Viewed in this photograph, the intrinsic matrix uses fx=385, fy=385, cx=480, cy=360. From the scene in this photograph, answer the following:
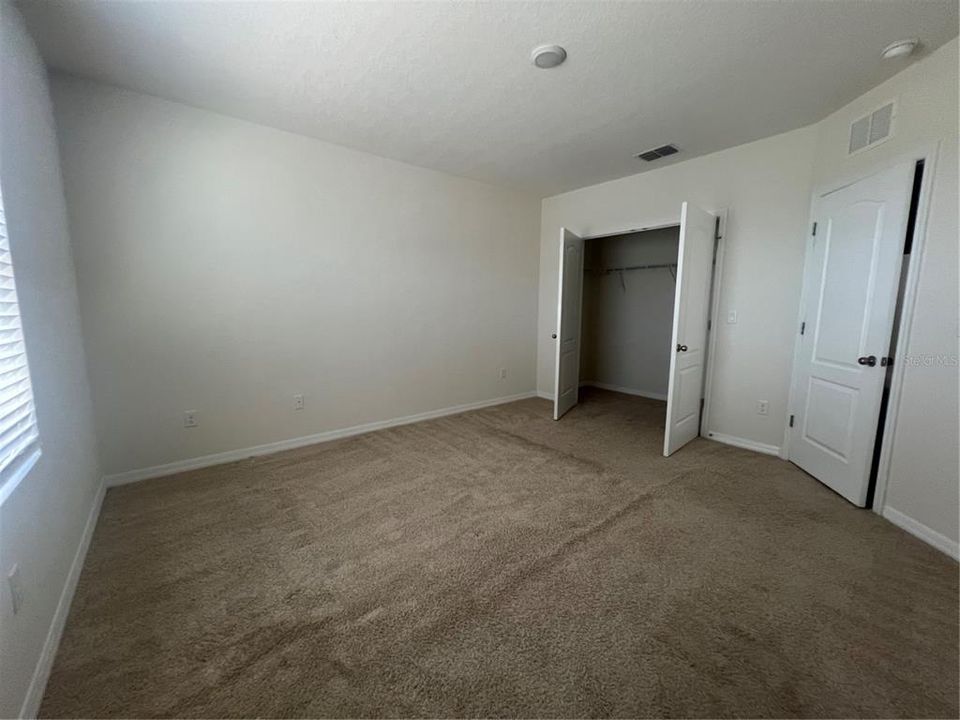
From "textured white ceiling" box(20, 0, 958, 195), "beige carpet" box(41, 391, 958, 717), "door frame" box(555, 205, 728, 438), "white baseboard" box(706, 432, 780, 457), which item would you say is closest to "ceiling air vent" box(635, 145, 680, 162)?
"textured white ceiling" box(20, 0, 958, 195)

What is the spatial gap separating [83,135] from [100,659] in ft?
9.64

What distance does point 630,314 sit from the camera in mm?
5609

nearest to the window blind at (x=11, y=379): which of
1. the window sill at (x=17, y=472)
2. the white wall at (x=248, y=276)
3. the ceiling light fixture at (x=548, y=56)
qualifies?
the window sill at (x=17, y=472)

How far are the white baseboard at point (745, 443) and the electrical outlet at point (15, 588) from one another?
14.5 feet

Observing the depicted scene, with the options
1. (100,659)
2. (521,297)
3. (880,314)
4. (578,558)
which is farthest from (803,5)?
(100,659)

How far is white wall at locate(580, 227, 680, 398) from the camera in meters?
5.26

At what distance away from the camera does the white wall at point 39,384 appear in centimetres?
122

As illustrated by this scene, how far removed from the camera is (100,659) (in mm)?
1398

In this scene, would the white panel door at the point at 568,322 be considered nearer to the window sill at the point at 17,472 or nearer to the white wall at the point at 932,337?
the white wall at the point at 932,337

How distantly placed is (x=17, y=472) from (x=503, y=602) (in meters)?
1.85

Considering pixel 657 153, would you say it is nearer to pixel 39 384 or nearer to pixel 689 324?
pixel 689 324

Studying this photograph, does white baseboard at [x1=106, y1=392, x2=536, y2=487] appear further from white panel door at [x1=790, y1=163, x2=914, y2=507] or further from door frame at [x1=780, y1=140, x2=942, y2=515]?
door frame at [x1=780, y1=140, x2=942, y2=515]

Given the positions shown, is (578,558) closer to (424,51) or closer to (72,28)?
(424,51)

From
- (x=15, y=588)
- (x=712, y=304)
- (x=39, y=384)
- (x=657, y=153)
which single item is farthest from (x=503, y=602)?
(x=657, y=153)
